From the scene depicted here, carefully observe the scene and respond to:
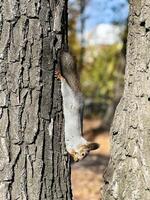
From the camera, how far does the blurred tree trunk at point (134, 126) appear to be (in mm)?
2463

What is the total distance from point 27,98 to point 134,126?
0.53m

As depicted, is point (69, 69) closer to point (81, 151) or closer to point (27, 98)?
point (27, 98)

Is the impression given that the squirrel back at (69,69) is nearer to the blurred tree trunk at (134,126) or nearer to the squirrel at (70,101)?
the squirrel at (70,101)

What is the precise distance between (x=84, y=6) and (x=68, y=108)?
1359 cm

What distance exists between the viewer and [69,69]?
8.56 feet

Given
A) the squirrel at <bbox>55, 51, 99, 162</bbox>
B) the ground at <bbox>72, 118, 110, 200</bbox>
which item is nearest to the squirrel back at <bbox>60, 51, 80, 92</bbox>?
the squirrel at <bbox>55, 51, 99, 162</bbox>

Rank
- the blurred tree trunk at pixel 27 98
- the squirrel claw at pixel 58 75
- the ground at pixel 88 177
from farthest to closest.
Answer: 1. the ground at pixel 88 177
2. the squirrel claw at pixel 58 75
3. the blurred tree trunk at pixel 27 98

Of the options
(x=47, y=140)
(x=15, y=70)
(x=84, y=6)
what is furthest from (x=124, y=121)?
(x=84, y=6)

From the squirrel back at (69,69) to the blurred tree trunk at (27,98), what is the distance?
0.06 m

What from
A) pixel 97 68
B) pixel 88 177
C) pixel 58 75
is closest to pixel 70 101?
pixel 58 75

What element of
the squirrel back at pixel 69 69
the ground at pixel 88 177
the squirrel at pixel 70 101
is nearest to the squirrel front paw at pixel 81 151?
the squirrel at pixel 70 101

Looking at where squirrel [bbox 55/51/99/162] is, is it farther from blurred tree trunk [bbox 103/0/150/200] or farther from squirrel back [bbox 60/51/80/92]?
blurred tree trunk [bbox 103/0/150/200]

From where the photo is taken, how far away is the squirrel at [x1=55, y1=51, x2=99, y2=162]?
2568 mm

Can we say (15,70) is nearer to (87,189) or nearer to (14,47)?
(14,47)
